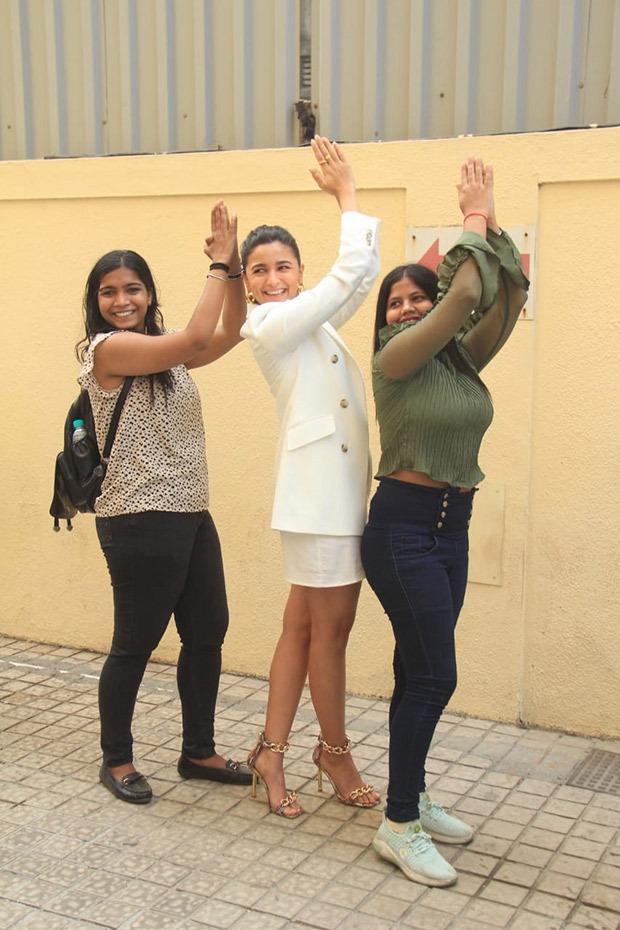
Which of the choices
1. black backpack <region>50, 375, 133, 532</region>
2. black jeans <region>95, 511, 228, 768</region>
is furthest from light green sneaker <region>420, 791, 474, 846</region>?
black backpack <region>50, 375, 133, 532</region>

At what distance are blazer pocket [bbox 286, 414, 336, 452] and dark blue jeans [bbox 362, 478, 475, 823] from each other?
261mm

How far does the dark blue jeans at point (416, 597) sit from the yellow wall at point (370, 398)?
1182 mm

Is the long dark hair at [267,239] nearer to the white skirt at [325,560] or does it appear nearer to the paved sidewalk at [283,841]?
the white skirt at [325,560]

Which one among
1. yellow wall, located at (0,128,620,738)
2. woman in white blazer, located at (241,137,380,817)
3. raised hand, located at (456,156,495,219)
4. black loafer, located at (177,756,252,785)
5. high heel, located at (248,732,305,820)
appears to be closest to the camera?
raised hand, located at (456,156,495,219)

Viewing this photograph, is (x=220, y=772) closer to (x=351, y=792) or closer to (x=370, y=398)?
(x=351, y=792)

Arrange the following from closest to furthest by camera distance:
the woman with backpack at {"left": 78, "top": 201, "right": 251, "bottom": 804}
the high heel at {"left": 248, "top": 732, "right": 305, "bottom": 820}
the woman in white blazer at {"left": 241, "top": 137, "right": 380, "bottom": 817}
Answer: the woman in white blazer at {"left": 241, "top": 137, "right": 380, "bottom": 817}, the woman with backpack at {"left": 78, "top": 201, "right": 251, "bottom": 804}, the high heel at {"left": 248, "top": 732, "right": 305, "bottom": 820}

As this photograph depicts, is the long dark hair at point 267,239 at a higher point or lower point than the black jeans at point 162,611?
higher

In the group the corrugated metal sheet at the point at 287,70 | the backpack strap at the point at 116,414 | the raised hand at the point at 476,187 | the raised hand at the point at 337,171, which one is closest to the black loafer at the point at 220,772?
the backpack strap at the point at 116,414

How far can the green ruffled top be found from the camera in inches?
124

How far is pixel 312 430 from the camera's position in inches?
133

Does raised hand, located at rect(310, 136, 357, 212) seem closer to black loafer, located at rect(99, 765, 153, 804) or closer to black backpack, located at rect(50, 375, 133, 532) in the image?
black backpack, located at rect(50, 375, 133, 532)

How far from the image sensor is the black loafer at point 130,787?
3734mm

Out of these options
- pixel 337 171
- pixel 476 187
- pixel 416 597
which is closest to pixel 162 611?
pixel 416 597

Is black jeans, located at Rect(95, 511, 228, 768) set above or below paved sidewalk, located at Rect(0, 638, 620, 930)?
above
